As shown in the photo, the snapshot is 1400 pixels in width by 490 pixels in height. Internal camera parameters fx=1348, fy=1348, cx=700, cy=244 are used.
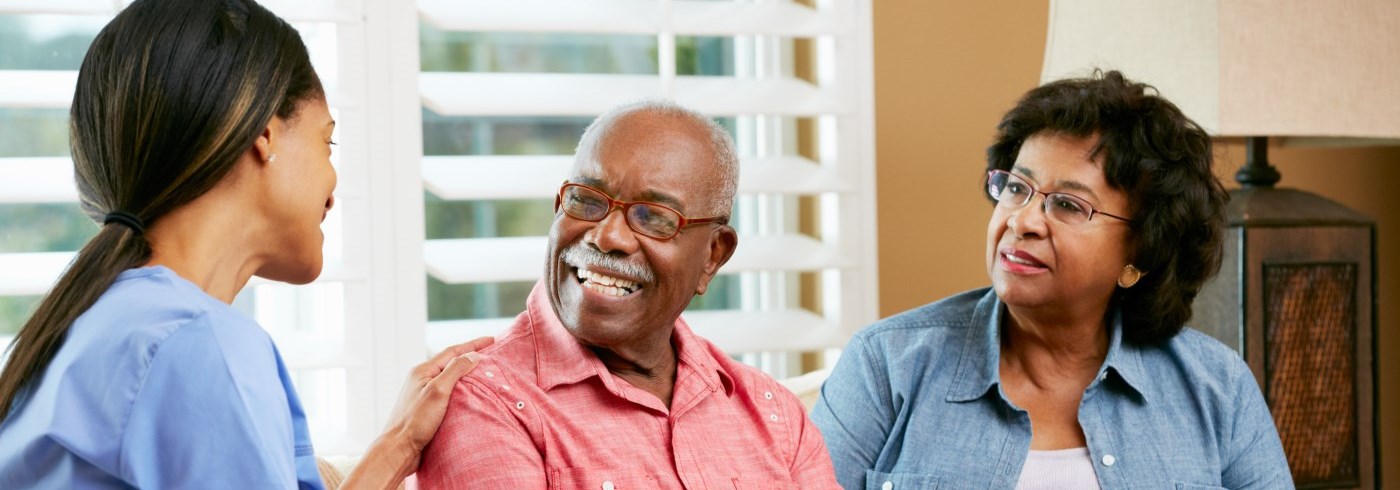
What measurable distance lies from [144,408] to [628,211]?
58cm

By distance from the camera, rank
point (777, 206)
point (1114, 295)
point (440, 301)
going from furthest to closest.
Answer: point (777, 206) → point (440, 301) → point (1114, 295)

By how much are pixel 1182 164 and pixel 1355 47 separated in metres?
0.51

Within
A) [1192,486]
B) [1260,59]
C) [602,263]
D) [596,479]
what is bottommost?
[1192,486]

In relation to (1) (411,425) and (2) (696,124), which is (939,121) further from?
(1) (411,425)

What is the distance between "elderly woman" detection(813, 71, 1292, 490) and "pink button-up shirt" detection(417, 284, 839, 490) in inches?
11.2

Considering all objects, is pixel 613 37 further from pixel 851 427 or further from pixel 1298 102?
pixel 1298 102

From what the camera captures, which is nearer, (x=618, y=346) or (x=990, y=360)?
(x=618, y=346)

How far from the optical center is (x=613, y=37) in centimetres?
258

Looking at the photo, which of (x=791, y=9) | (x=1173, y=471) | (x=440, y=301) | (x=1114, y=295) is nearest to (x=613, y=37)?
(x=791, y=9)

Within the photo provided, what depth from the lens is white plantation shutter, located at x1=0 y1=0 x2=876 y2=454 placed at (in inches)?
86.7

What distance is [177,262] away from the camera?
1.20m

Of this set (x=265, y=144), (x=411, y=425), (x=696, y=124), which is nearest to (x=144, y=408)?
(x=265, y=144)

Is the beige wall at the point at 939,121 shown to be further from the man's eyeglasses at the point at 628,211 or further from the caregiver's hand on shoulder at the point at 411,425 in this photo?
the caregiver's hand on shoulder at the point at 411,425

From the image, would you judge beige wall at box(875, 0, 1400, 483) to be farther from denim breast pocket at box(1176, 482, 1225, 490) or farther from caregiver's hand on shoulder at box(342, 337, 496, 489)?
caregiver's hand on shoulder at box(342, 337, 496, 489)
